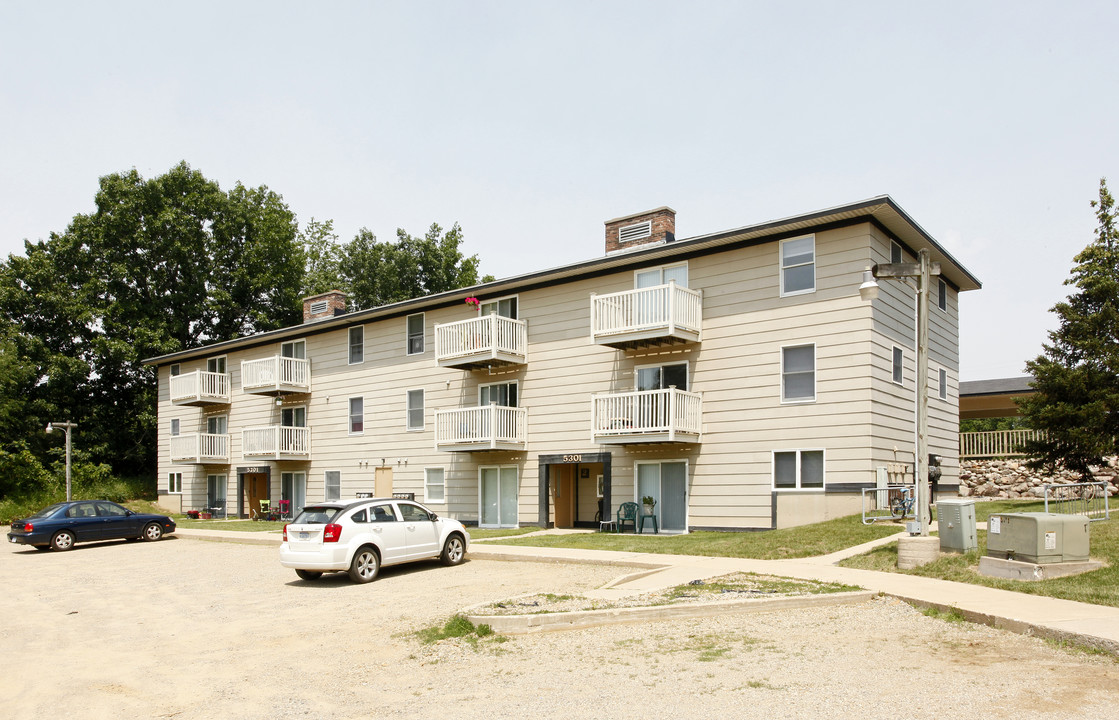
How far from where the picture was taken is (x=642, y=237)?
82.6ft

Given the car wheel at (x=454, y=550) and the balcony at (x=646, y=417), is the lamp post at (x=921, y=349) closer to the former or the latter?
the balcony at (x=646, y=417)

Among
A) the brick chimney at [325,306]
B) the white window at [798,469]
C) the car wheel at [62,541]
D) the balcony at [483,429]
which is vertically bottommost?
the car wheel at [62,541]

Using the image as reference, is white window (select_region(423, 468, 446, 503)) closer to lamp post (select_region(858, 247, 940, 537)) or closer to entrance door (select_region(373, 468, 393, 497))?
entrance door (select_region(373, 468, 393, 497))

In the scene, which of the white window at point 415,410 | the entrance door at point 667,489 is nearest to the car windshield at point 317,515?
the entrance door at point 667,489

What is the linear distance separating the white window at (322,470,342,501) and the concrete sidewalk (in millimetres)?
13875

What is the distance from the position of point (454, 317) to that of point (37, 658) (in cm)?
1956

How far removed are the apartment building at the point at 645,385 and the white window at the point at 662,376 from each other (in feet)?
0.18

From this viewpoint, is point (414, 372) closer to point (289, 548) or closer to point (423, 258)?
point (289, 548)

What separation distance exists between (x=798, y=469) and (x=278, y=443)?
2039 cm

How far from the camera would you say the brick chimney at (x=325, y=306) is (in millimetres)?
37406

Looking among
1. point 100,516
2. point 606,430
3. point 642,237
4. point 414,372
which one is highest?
point 642,237

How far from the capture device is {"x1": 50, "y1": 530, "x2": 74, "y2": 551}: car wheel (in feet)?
77.2

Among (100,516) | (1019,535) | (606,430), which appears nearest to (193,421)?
(100,516)

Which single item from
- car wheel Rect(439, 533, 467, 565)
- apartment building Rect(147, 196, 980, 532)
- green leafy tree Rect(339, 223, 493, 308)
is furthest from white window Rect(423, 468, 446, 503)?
green leafy tree Rect(339, 223, 493, 308)
